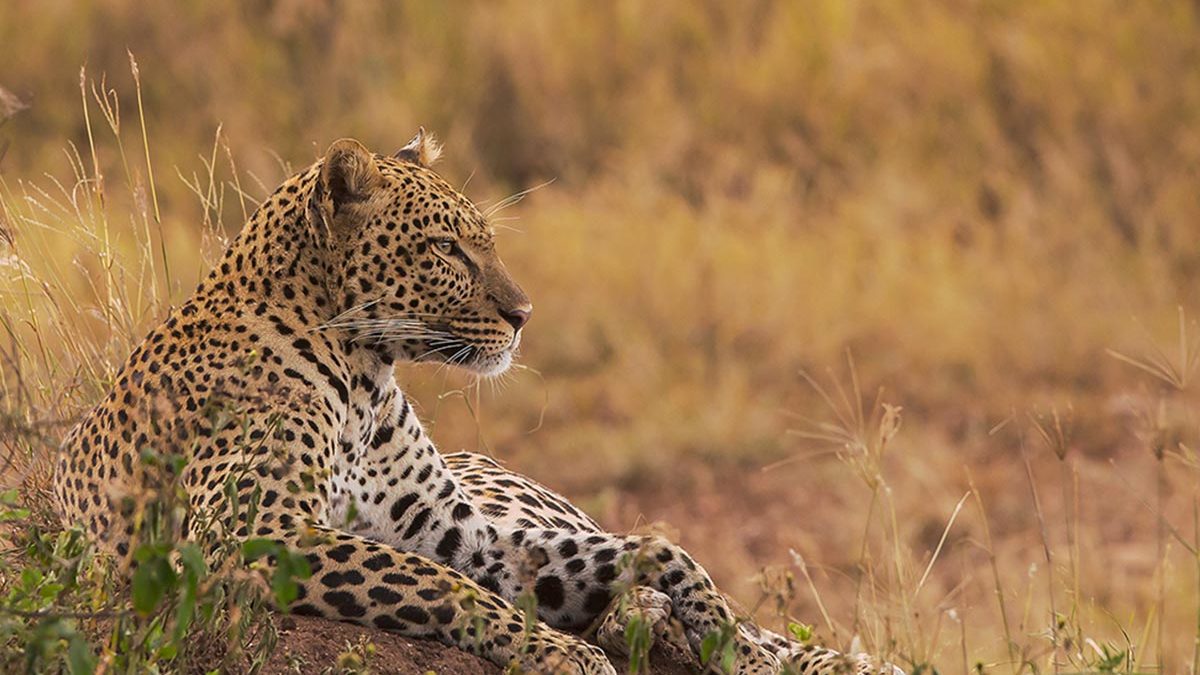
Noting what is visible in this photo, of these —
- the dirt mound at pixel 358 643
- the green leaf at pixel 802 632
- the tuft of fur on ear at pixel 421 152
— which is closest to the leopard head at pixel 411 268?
the tuft of fur on ear at pixel 421 152

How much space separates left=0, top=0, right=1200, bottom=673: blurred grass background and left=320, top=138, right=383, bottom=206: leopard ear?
6.01m

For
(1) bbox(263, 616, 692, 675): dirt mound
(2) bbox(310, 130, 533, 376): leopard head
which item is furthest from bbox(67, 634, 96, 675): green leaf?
(2) bbox(310, 130, 533, 376): leopard head

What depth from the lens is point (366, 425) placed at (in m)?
5.91

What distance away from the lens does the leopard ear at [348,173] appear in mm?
5742

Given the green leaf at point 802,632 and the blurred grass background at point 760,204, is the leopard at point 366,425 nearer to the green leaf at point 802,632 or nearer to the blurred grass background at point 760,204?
the green leaf at point 802,632

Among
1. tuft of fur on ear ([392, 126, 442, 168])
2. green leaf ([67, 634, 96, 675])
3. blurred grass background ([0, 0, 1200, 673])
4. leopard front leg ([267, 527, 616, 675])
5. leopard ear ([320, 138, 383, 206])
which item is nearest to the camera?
green leaf ([67, 634, 96, 675])

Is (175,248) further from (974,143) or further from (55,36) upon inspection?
(974,143)

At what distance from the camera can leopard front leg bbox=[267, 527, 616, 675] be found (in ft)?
17.4

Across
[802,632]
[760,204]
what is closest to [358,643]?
[802,632]

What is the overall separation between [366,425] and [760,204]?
861 cm

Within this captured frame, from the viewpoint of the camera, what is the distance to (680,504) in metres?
12.4

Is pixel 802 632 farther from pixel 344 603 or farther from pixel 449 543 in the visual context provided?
pixel 344 603

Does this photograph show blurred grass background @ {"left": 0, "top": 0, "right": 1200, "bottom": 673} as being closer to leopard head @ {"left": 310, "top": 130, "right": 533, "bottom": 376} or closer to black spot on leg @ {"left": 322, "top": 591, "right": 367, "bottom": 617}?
leopard head @ {"left": 310, "top": 130, "right": 533, "bottom": 376}

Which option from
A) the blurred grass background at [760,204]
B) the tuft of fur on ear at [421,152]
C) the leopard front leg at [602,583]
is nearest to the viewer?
the leopard front leg at [602,583]
